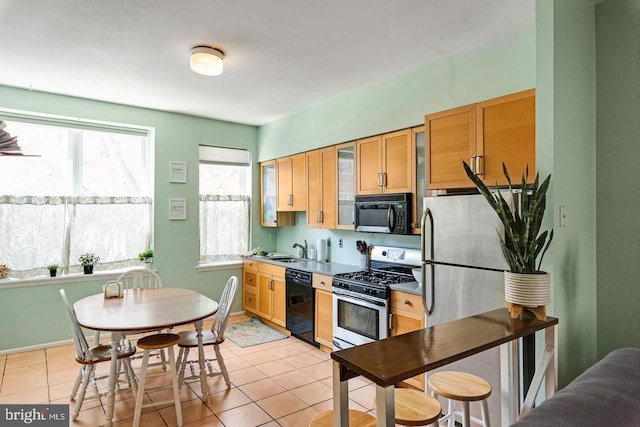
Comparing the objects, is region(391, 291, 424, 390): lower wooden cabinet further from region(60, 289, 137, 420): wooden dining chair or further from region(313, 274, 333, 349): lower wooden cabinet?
region(60, 289, 137, 420): wooden dining chair

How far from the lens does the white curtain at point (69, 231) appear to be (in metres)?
3.99

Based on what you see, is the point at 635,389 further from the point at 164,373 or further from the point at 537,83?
the point at 164,373

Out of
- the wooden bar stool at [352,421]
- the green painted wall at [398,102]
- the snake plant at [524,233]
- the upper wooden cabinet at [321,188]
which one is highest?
the green painted wall at [398,102]

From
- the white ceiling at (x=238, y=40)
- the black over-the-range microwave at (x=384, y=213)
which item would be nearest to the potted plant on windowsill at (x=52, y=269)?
the white ceiling at (x=238, y=40)

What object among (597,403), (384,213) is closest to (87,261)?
(384,213)

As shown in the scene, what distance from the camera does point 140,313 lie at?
2783mm

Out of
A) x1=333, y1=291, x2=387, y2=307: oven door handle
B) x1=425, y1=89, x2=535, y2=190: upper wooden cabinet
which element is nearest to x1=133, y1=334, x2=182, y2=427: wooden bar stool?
x1=333, y1=291, x2=387, y2=307: oven door handle

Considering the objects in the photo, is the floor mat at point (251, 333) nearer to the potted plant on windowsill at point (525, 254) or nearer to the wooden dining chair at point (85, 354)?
the wooden dining chair at point (85, 354)

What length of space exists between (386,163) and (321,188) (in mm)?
1050

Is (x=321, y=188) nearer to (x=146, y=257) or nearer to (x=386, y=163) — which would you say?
(x=386, y=163)

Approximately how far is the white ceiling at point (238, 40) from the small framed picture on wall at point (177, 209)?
56.6 inches

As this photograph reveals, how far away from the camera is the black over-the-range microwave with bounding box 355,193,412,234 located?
327cm

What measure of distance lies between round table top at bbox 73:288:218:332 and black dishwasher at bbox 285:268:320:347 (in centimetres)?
118

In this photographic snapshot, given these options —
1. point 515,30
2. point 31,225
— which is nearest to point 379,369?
point 515,30
